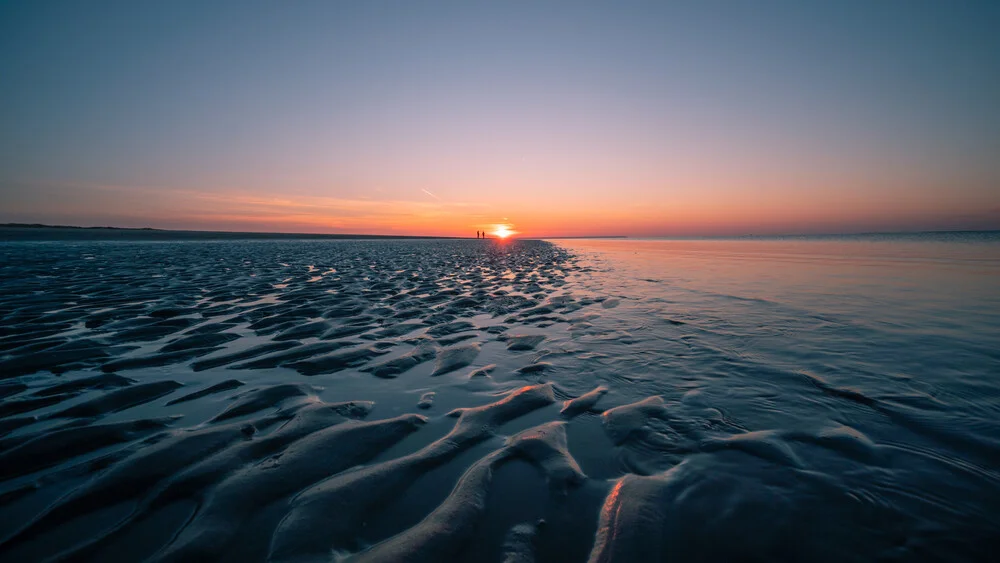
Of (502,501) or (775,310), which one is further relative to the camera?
(775,310)

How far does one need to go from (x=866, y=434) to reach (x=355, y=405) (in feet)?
14.8

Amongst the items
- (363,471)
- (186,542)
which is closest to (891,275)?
(363,471)

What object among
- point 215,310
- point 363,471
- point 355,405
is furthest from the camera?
point 215,310

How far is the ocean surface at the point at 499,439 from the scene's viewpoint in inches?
82.7

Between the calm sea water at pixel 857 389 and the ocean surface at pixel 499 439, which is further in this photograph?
the calm sea water at pixel 857 389

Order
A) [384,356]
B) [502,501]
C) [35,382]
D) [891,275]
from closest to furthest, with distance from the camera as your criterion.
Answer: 1. [502,501]
2. [35,382]
3. [384,356]
4. [891,275]

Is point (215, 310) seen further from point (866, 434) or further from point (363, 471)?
point (866, 434)

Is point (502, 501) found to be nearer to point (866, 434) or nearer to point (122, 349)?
point (866, 434)

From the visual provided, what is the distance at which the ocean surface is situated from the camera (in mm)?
2100

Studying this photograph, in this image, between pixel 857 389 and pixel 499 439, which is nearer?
pixel 499 439

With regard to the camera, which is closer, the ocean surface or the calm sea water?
the ocean surface

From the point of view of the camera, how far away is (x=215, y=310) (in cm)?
809

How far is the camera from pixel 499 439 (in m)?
3.21

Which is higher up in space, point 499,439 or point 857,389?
point 857,389
